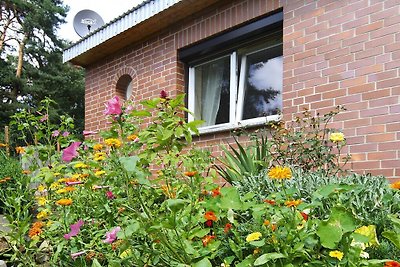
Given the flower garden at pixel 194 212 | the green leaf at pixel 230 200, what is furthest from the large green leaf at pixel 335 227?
the green leaf at pixel 230 200

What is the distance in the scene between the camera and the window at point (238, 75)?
4.33 metres

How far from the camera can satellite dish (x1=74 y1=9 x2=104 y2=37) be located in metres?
7.85

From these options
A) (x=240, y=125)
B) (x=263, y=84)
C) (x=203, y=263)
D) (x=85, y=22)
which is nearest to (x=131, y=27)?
(x=263, y=84)

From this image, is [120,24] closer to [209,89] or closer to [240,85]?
[209,89]

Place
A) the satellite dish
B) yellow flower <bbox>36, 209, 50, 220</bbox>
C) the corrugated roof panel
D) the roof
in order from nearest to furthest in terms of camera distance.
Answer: yellow flower <bbox>36, 209, 50, 220</bbox> → the roof → the corrugated roof panel → the satellite dish

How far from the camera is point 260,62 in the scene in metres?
4.55

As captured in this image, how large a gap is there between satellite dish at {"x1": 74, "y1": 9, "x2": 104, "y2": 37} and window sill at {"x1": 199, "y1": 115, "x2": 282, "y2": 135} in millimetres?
4442

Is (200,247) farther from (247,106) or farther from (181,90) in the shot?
(181,90)

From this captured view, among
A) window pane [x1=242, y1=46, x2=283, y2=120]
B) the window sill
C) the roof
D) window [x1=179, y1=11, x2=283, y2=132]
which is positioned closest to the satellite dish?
the roof

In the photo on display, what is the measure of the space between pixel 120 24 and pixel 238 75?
6.73 feet

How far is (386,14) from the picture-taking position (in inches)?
128

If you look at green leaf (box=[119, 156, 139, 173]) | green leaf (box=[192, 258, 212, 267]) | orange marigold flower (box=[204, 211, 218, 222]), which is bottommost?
green leaf (box=[192, 258, 212, 267])

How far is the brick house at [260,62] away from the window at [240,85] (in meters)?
0.01

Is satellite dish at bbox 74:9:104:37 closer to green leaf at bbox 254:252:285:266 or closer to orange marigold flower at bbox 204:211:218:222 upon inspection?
orange marigold flower at bbox 204:211:218:222
